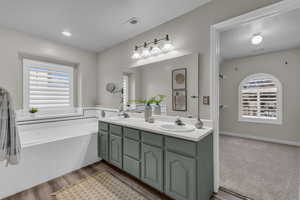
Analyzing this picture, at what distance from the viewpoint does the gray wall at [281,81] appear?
330 cm

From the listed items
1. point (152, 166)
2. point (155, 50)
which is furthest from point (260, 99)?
point (152, 166)

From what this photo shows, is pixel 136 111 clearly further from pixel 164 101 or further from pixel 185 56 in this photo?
pixel 185 56

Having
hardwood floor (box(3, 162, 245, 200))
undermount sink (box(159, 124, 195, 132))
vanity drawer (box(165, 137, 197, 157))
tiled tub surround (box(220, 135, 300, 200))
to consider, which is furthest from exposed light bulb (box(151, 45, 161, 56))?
tiled tub surround (box(220, 135, 300, 200))

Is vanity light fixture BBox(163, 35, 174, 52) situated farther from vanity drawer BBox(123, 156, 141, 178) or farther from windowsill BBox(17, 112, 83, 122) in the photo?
windowsill BBox(17, 112, 83, 122)

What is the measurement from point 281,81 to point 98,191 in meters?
4.82

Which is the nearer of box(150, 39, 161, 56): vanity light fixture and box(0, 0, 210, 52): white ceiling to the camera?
box(0, 0, 210, 52): white ceiling

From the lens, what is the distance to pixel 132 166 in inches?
74.4

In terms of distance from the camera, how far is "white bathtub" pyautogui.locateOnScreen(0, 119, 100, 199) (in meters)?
1.67

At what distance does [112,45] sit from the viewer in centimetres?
318

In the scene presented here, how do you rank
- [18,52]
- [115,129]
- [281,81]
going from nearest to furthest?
[115,129] < [18,52] < [281,81]

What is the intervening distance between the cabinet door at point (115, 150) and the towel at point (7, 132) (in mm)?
1139

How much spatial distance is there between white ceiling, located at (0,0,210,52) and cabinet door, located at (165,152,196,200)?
1991 millimetres

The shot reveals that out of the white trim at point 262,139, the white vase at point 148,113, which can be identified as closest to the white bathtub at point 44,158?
the white vase at point 148,113

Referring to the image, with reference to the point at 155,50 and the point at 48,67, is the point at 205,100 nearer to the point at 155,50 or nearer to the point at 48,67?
the point at 155,50
